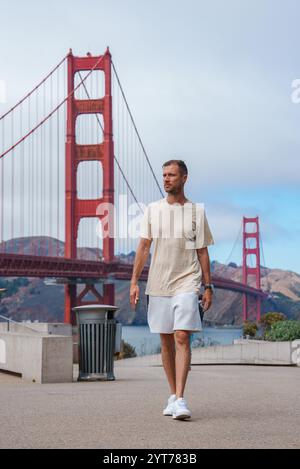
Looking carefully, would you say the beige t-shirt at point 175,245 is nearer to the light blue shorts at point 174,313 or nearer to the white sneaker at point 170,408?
the light blue shorts at point 174,313

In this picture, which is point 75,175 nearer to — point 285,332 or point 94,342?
point 285,332

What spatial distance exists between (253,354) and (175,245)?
1480 cm

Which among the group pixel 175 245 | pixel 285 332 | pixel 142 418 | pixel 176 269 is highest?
pixel 175 245

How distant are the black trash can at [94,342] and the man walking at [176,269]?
4.54 m

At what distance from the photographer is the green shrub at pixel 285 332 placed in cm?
2146

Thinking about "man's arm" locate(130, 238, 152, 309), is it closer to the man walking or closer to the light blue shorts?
the man walking

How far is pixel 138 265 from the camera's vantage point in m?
6.27

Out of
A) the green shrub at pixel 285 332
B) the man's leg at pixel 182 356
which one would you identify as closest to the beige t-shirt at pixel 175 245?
the man's leg at pixel 182 356

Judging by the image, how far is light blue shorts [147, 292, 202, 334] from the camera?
6035mm

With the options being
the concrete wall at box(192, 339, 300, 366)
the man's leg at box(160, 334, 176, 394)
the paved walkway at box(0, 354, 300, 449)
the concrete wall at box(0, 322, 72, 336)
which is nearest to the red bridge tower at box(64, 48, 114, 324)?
the concrete wall at box(192, 339, 300, 366)

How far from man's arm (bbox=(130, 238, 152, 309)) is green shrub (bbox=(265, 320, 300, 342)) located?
15.4 metres

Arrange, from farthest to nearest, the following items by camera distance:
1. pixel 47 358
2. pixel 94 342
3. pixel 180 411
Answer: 1. pixel 94 342
2. pixel 47 358
3. pixel 180 411

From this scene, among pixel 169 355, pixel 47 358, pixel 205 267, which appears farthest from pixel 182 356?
pixel 47 358
